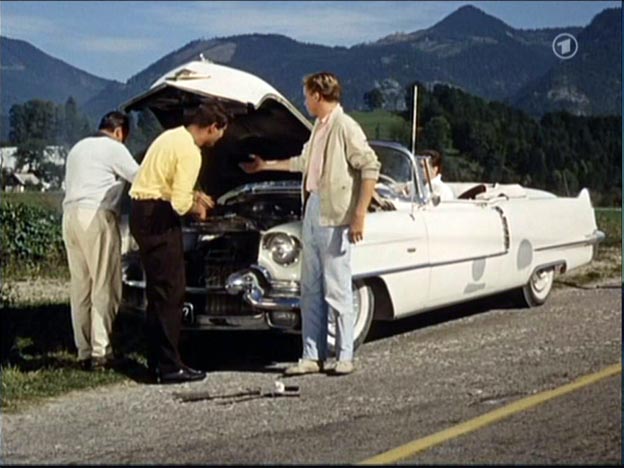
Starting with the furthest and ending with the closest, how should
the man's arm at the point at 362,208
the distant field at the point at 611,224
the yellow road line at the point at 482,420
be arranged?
1. the distant field at the point at 611,224
2. the man's arm at the point at 362,208
3. the yellow road line at the point at 482,420

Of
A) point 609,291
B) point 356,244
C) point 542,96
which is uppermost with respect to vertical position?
point 542,96

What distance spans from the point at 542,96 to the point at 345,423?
7.74m

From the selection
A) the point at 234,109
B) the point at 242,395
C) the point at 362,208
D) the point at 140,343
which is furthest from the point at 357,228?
the point at 140,343

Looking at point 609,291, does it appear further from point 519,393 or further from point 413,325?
point 519,393

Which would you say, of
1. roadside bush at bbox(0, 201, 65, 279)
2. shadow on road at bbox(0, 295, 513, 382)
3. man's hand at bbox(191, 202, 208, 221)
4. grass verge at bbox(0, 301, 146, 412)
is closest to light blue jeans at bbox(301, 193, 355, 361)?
shadow on road at bbox(0, 295, 513, 382)

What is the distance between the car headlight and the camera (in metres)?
8.23

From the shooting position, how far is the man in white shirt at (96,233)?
8109 mm

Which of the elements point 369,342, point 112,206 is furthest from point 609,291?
point 112,206

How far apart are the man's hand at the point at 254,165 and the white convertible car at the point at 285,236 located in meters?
0.17

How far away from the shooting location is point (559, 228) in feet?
36.7

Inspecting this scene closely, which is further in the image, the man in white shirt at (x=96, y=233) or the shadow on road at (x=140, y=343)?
the shadow on road at (x=140, y=343)

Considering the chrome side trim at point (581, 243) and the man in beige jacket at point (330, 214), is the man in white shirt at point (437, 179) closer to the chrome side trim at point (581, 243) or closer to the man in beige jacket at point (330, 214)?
the chrome side trim at point (581, 243)

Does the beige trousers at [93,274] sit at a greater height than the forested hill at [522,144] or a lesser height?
lesser

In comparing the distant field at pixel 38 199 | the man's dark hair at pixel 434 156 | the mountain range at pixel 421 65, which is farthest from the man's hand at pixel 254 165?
the distant field at pixel 38 199
